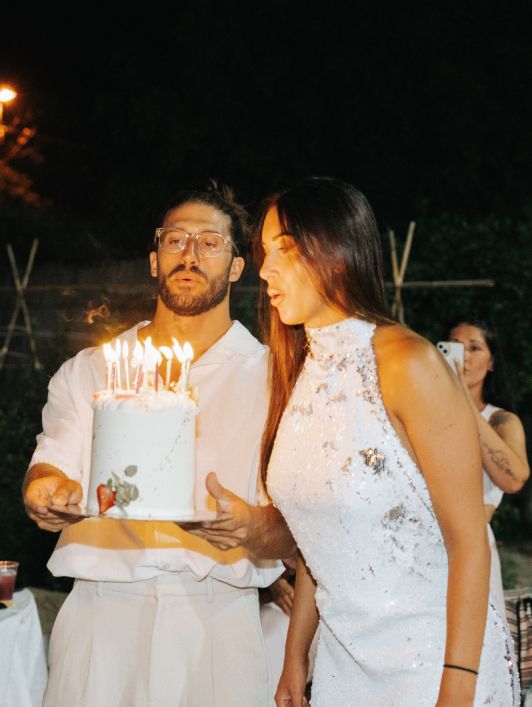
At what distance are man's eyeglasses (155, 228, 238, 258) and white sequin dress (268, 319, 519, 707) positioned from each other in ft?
3.56

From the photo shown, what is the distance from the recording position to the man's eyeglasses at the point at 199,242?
344 centimetres

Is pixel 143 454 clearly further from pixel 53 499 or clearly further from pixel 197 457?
pixel 197 457

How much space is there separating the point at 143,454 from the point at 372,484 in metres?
0.57

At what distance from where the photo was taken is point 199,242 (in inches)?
136

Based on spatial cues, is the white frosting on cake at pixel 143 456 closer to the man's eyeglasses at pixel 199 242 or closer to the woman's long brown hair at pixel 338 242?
the woman's long brown hair at pixel 338 242

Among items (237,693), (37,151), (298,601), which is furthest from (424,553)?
(37,151)

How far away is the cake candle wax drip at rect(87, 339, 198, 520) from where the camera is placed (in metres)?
2.38

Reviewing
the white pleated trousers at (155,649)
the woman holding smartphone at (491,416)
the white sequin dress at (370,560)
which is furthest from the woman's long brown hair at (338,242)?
the woman holding smartphone at (491,416)

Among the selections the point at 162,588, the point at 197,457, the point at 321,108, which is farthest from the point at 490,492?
the point at 321,108

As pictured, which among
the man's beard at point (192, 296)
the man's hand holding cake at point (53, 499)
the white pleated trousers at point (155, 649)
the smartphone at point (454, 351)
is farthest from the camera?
the smartphone at point (454, 351)

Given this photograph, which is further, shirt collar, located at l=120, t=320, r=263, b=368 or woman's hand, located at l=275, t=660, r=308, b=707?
shirt collar, located at l=120, t=320, r=263, b=368

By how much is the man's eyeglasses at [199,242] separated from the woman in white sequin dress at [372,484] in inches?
31.6

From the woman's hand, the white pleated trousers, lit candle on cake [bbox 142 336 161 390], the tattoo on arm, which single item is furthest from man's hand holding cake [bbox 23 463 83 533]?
the tattoo on arm

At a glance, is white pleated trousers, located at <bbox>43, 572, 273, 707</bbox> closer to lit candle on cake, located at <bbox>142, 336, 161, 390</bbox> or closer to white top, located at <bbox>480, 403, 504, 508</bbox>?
lit candle on cake, located at <bbox>142, 336, 161, 390</bbox>
